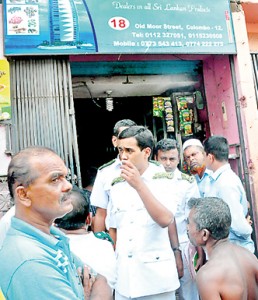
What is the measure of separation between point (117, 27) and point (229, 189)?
236 centimetres

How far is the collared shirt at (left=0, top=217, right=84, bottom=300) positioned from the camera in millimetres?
1081

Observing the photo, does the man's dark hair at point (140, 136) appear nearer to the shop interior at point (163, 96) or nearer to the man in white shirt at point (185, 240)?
the man in white shirt at point (185, 240)

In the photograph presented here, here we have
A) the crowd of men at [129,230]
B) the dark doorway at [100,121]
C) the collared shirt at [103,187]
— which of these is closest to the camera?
the crowd of men at [129,230]

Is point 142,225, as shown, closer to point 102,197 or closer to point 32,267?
point 102,197

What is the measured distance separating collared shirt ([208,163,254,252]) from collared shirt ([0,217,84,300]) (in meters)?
2.02

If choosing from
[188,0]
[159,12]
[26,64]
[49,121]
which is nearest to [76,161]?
[49,121]

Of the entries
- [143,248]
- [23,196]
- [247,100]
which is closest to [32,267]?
[23,196]

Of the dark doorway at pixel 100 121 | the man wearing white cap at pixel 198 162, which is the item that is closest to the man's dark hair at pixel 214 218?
the man wearing white cap at pixel 198 162

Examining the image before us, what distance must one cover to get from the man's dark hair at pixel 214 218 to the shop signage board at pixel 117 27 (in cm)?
248

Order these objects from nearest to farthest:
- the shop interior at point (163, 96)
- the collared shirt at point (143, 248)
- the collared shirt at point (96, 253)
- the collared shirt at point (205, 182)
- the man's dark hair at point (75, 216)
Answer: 1. the collared shirt at point (96, 253)
2. the man's dark hair at point (75, 216)
3. the collared shirt at point (143, 248)
4. the collared shirt at point (205, 182)
5. the shop interior at point (163, 96)

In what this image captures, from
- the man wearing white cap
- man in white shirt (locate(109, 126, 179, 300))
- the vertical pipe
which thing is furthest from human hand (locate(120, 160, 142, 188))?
the vertical pipe

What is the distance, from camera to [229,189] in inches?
120

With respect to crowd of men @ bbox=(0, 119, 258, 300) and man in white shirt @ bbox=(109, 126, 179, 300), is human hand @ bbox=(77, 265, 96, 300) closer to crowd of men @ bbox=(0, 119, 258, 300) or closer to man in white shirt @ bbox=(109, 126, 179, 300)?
crowd of men @ bbox=(0, 119, 258, 300)

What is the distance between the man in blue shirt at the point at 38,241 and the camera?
109 cm
